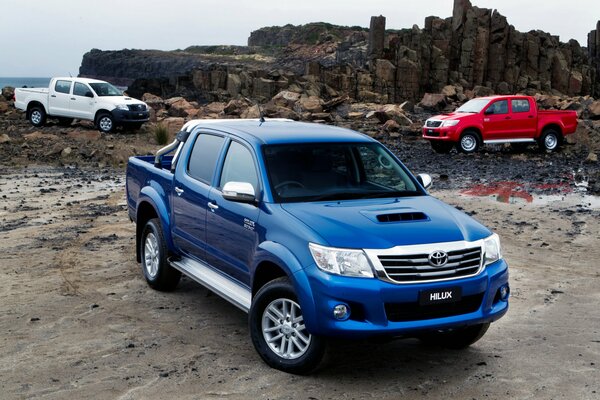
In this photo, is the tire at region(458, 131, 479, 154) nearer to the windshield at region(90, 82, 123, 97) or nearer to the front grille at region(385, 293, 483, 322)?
the windshield at region(90, 82, 123, 97)

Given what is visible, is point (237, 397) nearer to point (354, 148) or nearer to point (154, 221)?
point (354, 148)

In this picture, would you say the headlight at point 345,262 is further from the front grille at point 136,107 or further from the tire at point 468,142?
the front grille at point 136,107

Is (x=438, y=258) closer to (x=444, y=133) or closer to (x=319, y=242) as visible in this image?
(x=319, y=242)

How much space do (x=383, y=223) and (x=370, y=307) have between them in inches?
27.2

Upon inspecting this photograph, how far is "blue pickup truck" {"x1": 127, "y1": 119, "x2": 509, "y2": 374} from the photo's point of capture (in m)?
5.66

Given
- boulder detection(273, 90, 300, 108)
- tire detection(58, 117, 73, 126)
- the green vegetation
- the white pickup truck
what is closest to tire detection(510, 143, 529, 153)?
the green vegetation

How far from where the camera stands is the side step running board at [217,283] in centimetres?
668

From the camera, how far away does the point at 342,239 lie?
18.9 ft

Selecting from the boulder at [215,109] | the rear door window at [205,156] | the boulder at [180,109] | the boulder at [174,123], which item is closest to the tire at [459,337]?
the rear door window at [205,156]

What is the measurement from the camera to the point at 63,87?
30.5m

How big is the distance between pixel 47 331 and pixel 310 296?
2780 millimetres

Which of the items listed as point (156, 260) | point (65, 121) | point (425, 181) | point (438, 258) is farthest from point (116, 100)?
point (438, 258)

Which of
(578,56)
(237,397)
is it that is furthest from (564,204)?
(578,56)

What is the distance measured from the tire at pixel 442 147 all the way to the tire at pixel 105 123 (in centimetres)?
1134
